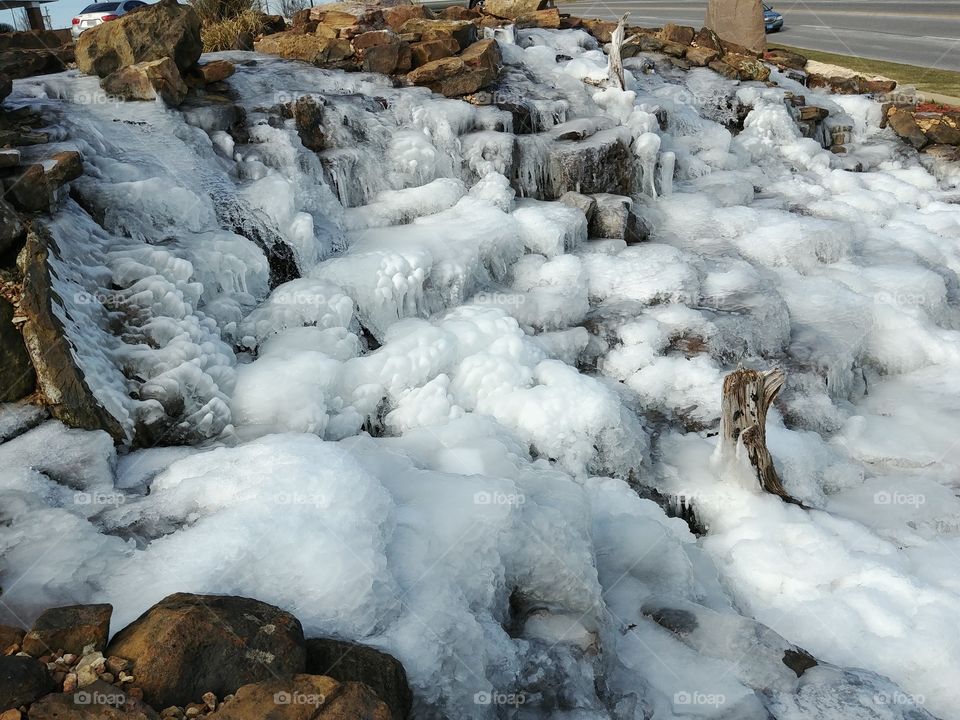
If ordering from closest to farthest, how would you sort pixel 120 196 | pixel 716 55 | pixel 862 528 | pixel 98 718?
pixel 98 718 < pixel 862 528 < pixel 120 196 < pixel 716 55

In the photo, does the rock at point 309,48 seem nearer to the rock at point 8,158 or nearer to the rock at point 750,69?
the rock at point 8,158

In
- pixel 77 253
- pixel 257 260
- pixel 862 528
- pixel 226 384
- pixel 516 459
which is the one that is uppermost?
pixel 77 253

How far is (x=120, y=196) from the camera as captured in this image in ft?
19.2

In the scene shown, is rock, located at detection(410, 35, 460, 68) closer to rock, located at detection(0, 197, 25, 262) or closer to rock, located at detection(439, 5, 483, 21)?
rock, located at detection(439, 5, 483, 21)

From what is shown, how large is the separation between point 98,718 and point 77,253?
12.3 ft

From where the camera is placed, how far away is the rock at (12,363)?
4094mm

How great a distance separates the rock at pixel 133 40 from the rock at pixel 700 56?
8608mm

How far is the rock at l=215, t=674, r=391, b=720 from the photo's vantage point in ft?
7.83

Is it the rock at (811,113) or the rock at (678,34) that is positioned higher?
the rock at (678,34)

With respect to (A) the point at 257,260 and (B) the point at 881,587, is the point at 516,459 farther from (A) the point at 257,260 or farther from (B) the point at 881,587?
(A) the point at 257,260

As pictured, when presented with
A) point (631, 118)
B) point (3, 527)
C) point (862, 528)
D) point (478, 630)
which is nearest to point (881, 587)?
point (862, 528)
